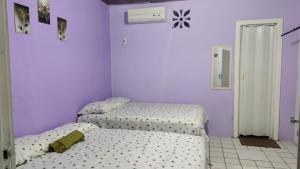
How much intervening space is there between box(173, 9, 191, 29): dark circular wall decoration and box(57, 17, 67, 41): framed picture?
1831 millimetres

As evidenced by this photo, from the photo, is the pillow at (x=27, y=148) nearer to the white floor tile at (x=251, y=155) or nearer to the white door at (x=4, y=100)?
the white door at (x=4, y=100)

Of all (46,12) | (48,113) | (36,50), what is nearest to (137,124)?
(48,113)

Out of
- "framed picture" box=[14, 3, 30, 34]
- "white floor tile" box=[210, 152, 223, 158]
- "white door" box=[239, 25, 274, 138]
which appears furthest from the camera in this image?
"white door" box=[239, 25, 274, 138]

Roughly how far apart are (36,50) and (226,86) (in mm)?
2851

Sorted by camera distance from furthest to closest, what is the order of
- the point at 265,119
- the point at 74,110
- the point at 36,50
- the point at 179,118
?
1. the point at 265,119
2. the point at 74,110
3. the point at 179,118
4. the point at 36,50

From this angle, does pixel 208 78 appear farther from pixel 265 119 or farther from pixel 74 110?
pixel 74 110

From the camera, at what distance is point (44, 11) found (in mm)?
2346

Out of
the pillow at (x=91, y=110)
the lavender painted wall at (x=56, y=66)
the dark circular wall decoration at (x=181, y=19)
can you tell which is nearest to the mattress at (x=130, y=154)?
the lavender painted wall at (x=56, y=66)

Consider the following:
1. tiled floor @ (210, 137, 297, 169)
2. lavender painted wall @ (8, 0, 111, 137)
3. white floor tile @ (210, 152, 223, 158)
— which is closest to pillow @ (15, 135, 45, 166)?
lavender painted wall @ (8, 0, 111, 137)

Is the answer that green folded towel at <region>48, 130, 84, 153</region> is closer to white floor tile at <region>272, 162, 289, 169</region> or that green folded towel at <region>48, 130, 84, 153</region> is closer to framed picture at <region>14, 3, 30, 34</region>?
framed picture at <region>14, 3, 30, 34</region>

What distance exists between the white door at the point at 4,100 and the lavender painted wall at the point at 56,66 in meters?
1.50

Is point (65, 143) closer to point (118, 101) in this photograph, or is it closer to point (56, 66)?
point (56, 66)

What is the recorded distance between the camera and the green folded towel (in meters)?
1.88

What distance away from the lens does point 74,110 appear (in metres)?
2.90
